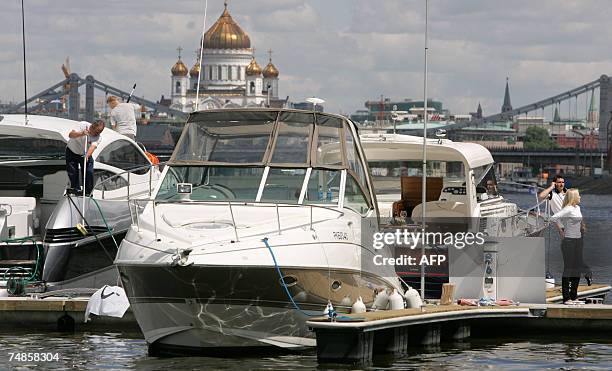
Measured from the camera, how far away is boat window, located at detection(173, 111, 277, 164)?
1911 cm

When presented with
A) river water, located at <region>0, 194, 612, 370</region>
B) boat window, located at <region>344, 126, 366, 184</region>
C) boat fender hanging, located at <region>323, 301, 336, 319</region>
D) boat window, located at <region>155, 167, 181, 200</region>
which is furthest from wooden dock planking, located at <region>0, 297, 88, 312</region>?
boat fender hanging, located at <region>323, 301, 336, 319</region>

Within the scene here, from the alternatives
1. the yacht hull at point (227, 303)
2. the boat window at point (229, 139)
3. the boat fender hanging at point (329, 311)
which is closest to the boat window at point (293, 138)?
the boat window at point (229, 139)

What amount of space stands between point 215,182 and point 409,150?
5806mm

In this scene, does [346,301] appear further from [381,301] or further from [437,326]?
[437,326]

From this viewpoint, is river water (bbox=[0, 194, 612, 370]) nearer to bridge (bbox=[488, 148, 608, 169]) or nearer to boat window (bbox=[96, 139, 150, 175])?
boat window (bbox=[96, 139, 150, 175])

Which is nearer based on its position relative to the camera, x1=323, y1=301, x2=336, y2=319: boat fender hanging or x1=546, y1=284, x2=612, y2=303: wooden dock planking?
x1=323, y1=301, x2=336, y2=319: boat fender hanging

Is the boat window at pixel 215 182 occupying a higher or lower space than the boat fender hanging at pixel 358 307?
higher

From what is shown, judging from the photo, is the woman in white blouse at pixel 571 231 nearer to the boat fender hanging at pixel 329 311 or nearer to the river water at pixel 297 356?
the river water at pixel 297 356

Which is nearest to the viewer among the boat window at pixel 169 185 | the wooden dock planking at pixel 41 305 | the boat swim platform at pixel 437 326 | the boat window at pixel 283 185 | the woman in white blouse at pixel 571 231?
the boat swim platform at pixel 437 326

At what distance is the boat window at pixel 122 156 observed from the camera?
83.9 ft

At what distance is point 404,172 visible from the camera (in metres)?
24.3

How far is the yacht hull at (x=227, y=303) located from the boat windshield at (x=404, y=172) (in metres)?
5.97

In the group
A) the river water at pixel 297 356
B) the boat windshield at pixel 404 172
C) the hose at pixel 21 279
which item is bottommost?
the river water at pixel 297 356

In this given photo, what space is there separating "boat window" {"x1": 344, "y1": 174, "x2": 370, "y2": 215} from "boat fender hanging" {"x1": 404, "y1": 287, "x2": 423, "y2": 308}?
1134 millimetres
